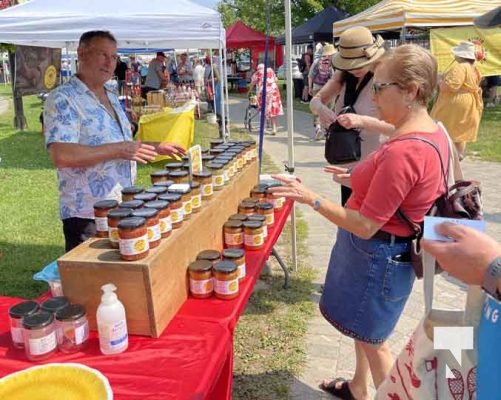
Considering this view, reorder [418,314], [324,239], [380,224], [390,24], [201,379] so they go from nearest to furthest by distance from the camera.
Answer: [201,379] < [380,224] < [418,314] < [324,239] < [390,24]

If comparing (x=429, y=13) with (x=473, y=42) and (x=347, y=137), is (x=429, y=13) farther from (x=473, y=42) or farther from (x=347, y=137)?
(x=347, y=137)

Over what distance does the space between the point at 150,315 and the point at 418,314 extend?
2.39m

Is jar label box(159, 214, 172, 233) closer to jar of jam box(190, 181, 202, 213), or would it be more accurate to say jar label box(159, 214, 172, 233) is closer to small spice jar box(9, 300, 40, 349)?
jar of jam box(190, 181, 202, 213)

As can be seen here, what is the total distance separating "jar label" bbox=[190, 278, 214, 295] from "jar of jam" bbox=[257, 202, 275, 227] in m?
0.83

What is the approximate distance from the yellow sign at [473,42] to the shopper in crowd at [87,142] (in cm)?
812

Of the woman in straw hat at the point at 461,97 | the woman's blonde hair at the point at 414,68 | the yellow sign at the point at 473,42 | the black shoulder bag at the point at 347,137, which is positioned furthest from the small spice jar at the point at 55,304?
the yellow sign at the point at 473,42

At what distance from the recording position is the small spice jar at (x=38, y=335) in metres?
1.54

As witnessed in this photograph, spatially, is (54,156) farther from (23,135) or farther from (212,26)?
(23,135)

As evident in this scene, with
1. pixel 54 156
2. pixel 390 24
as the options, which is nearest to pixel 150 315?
pixel 54 156

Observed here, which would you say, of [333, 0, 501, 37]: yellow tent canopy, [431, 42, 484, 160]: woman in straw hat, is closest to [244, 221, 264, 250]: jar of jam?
[431, 42, 484, 160]: woman in straw hat

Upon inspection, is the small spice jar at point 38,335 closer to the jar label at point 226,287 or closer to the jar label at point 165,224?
the jar label at point 165,224

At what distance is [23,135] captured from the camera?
11.0 m

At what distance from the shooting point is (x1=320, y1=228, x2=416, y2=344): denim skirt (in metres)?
1.98

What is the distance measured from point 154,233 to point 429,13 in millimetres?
8752
